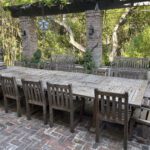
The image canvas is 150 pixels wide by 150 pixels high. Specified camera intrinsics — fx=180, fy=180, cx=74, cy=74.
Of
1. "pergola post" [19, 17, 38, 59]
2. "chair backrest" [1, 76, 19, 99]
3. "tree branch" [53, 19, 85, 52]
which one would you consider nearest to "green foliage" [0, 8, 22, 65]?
"pergola post" [19, 17, 38, 59]

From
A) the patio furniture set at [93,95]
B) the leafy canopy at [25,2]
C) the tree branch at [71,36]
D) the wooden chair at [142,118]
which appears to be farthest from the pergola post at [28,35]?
the wooden chair at [142,118]

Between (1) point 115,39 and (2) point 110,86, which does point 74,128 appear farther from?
(1) point 115,39

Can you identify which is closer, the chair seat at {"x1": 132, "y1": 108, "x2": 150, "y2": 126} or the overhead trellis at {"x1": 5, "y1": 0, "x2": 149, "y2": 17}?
the chair seat at {"x1": 132, "y1": 108, "x2": 150, "y2": 126}

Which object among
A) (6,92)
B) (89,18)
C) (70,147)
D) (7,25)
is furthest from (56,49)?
(70,147)

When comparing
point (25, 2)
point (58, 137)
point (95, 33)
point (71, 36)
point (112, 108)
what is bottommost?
point (58, 137)

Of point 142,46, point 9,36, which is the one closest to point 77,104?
point 142,46

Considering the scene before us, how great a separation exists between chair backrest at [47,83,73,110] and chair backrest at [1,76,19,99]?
0.82m

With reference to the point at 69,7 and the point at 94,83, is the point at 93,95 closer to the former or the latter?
the point at 94,83

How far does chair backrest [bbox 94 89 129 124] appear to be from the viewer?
2.44 meters

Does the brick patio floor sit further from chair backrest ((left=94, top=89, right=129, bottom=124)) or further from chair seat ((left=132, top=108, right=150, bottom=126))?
chair backrest ((left=94, top=89, right=129, bottom=124))

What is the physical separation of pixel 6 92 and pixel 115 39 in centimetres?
616

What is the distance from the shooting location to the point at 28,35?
259 inches

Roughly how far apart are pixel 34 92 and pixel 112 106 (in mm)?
1448

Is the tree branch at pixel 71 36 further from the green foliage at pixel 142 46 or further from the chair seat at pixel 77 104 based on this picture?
the chair seat at pixel 77 104
